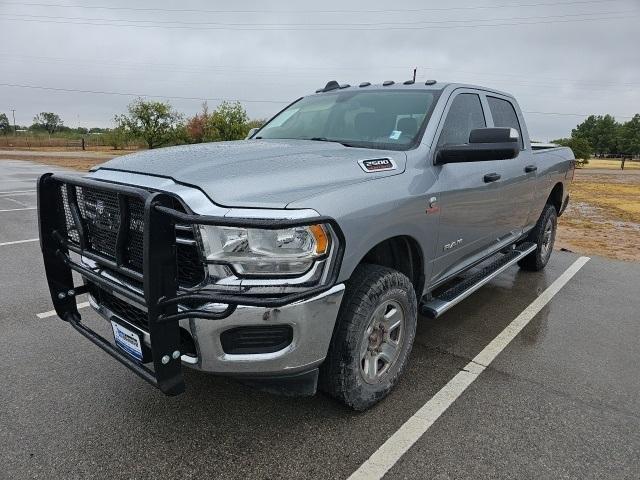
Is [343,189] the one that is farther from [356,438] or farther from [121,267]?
[356,438]

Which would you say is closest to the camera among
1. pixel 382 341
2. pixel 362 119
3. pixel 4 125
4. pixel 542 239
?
pixel 382 341

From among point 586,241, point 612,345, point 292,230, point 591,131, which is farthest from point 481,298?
point 591,131

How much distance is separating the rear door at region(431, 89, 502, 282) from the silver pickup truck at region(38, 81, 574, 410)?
2 cm

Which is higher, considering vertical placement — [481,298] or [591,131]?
[591,131]

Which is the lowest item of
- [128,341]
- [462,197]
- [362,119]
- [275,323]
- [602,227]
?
[602,227]

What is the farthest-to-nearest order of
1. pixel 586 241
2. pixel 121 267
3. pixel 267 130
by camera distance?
1. pixel 586 241
2. pixel 267 130
3. pixel 121 267

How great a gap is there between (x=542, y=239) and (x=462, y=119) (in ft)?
8.93

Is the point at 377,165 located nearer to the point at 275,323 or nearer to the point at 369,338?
the point at 369,338

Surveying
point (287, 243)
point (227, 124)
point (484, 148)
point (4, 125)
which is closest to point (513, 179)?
point (484, 148)

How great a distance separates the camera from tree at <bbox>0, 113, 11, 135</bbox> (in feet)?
242

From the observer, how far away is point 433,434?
2.66m

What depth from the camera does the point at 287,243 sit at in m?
2.16

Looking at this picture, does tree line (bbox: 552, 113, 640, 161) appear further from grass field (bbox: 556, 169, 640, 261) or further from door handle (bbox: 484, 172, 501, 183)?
door handle (bbox: 484, 172, 501, 183)

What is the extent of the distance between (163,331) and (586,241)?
26.9 ft
